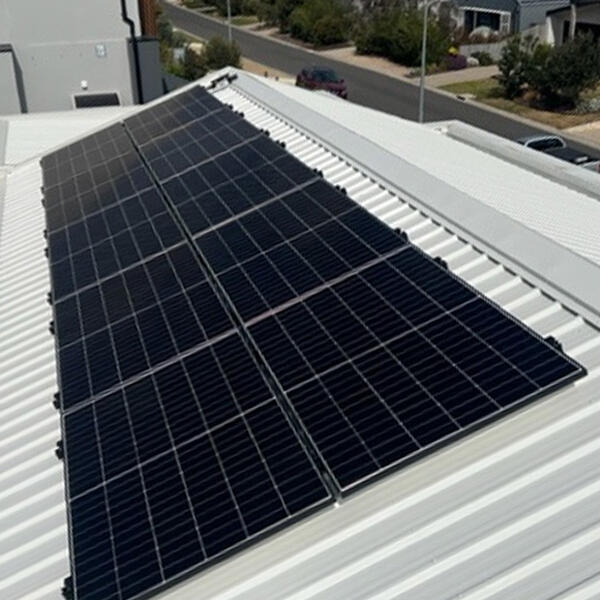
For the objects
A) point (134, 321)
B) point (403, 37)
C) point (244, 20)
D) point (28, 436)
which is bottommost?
point (244, 20)

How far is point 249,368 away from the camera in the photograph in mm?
9750

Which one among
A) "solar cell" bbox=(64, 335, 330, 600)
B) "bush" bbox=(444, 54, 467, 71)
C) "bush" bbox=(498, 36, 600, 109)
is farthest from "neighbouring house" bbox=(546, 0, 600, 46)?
"solar cell" bbox=(64, 335, 330, 600)

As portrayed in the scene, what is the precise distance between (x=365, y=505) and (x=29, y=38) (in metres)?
27.6

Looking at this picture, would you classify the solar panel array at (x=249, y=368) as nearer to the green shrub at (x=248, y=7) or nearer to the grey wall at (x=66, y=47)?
the grey wall at (x=66, y=47)

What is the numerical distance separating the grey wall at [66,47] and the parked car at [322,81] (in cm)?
1956

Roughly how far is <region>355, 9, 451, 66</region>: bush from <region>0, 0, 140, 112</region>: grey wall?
31191 millimetres

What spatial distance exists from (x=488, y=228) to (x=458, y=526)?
4.78 meters

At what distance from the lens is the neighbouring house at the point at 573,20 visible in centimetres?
5706

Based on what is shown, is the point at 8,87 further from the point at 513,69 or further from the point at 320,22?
the point at 320,22

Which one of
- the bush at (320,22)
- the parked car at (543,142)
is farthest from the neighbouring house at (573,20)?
the parked car at (543,142)

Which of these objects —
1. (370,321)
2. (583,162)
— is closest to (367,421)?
(370,321)

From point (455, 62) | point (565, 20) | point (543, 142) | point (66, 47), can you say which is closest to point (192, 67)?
point (455, 62)

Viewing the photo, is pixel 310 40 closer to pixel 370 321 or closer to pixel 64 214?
pixel 64 214

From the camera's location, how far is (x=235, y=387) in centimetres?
955
